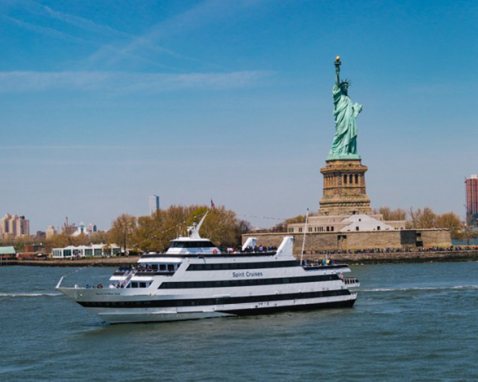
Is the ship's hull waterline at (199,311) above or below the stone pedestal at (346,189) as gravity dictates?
below

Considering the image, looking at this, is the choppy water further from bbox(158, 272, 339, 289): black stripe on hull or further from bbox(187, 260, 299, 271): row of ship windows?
bbox(187, 260, 299, 271): row of ship windows

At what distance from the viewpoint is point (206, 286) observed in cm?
4247

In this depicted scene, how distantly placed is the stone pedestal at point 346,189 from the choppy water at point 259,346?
172 ft

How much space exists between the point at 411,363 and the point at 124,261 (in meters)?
85.4

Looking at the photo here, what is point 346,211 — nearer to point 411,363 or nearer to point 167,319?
point 167,319

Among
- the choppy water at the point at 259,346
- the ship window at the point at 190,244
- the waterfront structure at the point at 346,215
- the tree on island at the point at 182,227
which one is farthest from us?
the tree on island at the point at 182,227

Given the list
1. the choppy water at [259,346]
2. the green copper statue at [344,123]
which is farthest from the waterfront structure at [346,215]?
the choppy water at [259,346]

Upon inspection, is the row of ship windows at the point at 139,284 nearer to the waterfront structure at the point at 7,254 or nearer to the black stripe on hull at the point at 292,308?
the black stripe on hull at the point at 292,308

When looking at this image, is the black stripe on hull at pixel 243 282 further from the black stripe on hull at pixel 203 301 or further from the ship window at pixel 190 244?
the ship window at pixel 190 244

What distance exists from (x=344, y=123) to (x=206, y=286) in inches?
2562

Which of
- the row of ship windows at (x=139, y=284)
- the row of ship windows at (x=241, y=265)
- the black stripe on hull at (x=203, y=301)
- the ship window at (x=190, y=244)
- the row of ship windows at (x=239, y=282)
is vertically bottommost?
the black stripe on hull at (x=203, y=301)

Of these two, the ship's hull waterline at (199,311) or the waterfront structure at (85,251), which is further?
the waterfront structure at (85,251)

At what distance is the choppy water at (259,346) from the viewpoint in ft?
103

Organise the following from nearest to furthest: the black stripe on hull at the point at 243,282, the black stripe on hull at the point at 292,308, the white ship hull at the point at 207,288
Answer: the white ship hull at the point at 207,288 < the black stripe on hull at the point at 243,282 < the black stripe on hull at the point at 292,308
